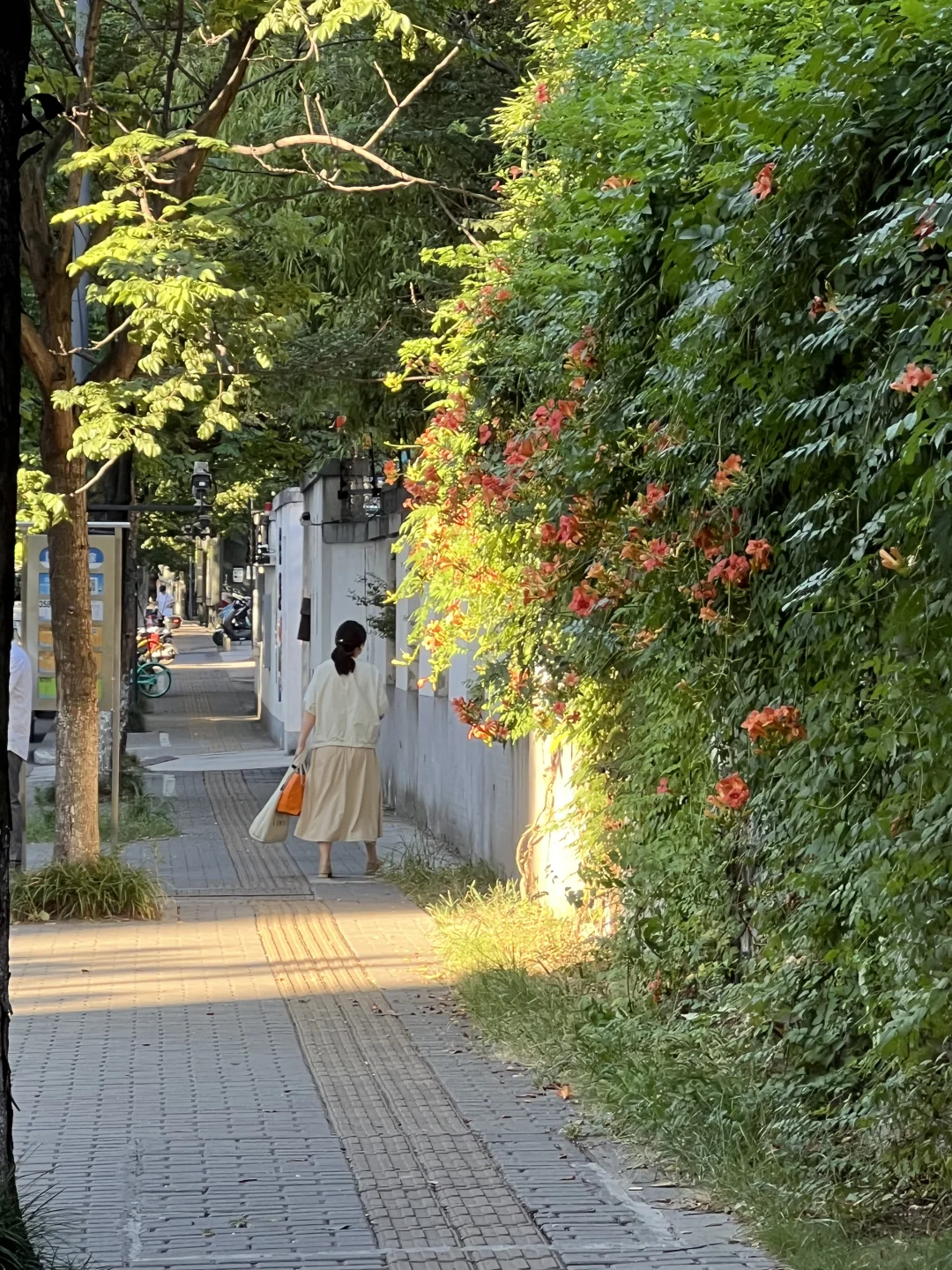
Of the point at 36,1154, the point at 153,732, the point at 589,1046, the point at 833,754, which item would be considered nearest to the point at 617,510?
the point at 589,1046

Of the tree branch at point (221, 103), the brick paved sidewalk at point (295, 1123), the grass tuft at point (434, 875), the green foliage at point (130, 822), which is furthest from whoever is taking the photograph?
the green foliage at point (130, 822)

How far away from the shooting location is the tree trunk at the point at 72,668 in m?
12.3

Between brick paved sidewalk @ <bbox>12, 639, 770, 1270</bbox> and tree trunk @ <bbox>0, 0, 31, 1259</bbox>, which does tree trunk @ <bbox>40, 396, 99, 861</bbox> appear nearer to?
brick paved sidewalk @ <bbox>12, 639, 770, 1270</bbox>

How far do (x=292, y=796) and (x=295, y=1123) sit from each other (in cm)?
720

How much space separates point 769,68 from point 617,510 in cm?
232

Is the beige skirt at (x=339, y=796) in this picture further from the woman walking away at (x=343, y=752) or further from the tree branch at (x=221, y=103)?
the tree branch at (x=221, y=103)

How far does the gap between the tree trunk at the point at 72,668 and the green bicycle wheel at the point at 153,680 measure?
24.5 m

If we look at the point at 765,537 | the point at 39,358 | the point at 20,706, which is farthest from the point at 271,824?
the point at 765,537

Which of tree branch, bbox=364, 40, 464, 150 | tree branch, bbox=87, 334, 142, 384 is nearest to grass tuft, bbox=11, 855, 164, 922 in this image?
tree branch, bbox=87, 334, 142, 384

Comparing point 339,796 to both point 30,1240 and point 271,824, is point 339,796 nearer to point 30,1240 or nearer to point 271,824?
point 271,824

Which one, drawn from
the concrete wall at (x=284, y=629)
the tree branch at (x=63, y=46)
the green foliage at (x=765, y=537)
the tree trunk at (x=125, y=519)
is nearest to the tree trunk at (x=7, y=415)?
the green foliage at (x=765, y=537)

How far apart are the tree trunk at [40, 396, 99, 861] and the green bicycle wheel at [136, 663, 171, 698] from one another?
24547mm

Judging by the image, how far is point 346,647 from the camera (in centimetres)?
1412

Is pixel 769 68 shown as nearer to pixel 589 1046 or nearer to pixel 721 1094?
pixel 721 1094
